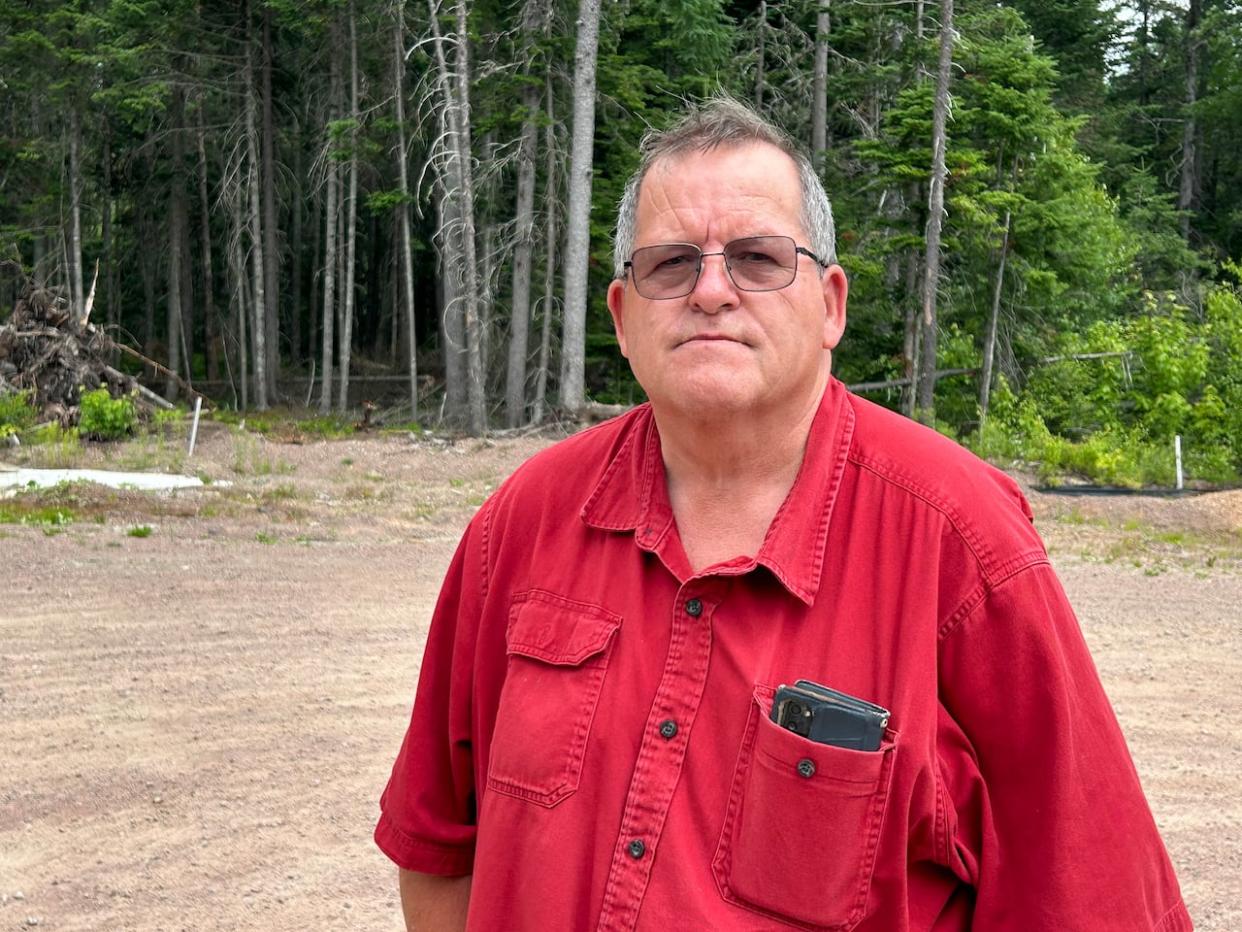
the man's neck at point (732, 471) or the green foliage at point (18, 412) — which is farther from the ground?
the man's neck at point (732, 471)

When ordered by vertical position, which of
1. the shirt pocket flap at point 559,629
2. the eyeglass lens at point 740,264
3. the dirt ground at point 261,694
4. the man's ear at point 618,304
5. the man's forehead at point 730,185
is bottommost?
the dirt ground at point 261,694

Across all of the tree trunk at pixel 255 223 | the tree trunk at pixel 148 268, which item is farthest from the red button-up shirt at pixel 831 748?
the tree trunk at pixel 148 268

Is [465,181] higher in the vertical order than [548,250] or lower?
higher

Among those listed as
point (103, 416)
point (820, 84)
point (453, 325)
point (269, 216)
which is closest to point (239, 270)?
point (269, 216)

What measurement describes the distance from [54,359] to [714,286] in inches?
834

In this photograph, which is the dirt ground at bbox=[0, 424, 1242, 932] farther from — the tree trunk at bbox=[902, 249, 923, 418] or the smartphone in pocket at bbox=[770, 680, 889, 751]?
the tree trunk at bbox=[902, 249, 923, 418]

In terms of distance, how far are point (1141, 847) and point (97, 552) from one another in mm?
10793

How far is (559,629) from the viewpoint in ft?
6.13

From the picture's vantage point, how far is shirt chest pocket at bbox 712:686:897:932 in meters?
1.68

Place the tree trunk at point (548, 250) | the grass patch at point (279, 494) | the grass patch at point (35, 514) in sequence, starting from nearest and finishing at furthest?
the grass patch at point (35, 514) < the grass patch at point (279, 494) < the tree trunk at point (548, 250)

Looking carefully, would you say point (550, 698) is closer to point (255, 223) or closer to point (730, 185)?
point (730, 185)

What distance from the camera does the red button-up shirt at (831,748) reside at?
1.70 meters

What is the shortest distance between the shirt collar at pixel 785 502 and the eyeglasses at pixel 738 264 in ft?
0.64

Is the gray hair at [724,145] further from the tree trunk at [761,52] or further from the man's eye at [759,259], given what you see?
the tree trunk at [761,52]
